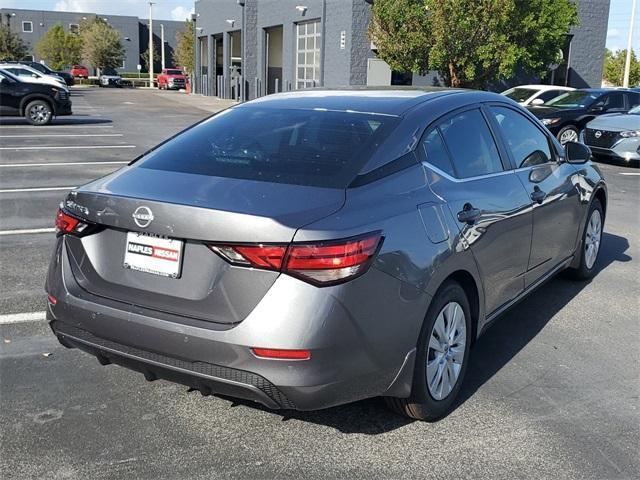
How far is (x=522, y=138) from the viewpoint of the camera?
16.0 feet

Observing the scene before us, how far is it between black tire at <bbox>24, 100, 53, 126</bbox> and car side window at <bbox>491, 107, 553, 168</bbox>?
1837 centimetres

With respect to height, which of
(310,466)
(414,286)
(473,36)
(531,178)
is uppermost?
(473,36)

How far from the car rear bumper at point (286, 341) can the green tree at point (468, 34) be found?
19.1m

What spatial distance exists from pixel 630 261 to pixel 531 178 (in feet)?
9.57

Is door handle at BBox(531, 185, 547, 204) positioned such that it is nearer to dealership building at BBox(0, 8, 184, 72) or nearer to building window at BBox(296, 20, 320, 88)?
building window at BBox(296, 20, 320, 88)

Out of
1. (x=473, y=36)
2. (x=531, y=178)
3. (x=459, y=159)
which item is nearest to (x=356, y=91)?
(x=459, y=159)

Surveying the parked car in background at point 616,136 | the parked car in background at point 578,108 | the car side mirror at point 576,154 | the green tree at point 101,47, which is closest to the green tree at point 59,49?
the green tree at point 101,47

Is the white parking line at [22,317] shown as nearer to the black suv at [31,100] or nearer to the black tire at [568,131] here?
the black tire at [568,131]

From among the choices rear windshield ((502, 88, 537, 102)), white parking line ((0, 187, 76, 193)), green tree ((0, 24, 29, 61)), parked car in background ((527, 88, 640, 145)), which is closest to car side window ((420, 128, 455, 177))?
white parking line ((0, 187, 76, 193))

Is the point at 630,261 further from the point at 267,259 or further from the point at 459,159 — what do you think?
the point at 267,259

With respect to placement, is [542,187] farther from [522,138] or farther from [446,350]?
[446,350]

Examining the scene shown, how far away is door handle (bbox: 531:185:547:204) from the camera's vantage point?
459 centimetres

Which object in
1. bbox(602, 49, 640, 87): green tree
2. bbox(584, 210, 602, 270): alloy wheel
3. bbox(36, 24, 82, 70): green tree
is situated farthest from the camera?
bbox(36, 24, 82, 70): green tree

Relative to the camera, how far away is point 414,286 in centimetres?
321
